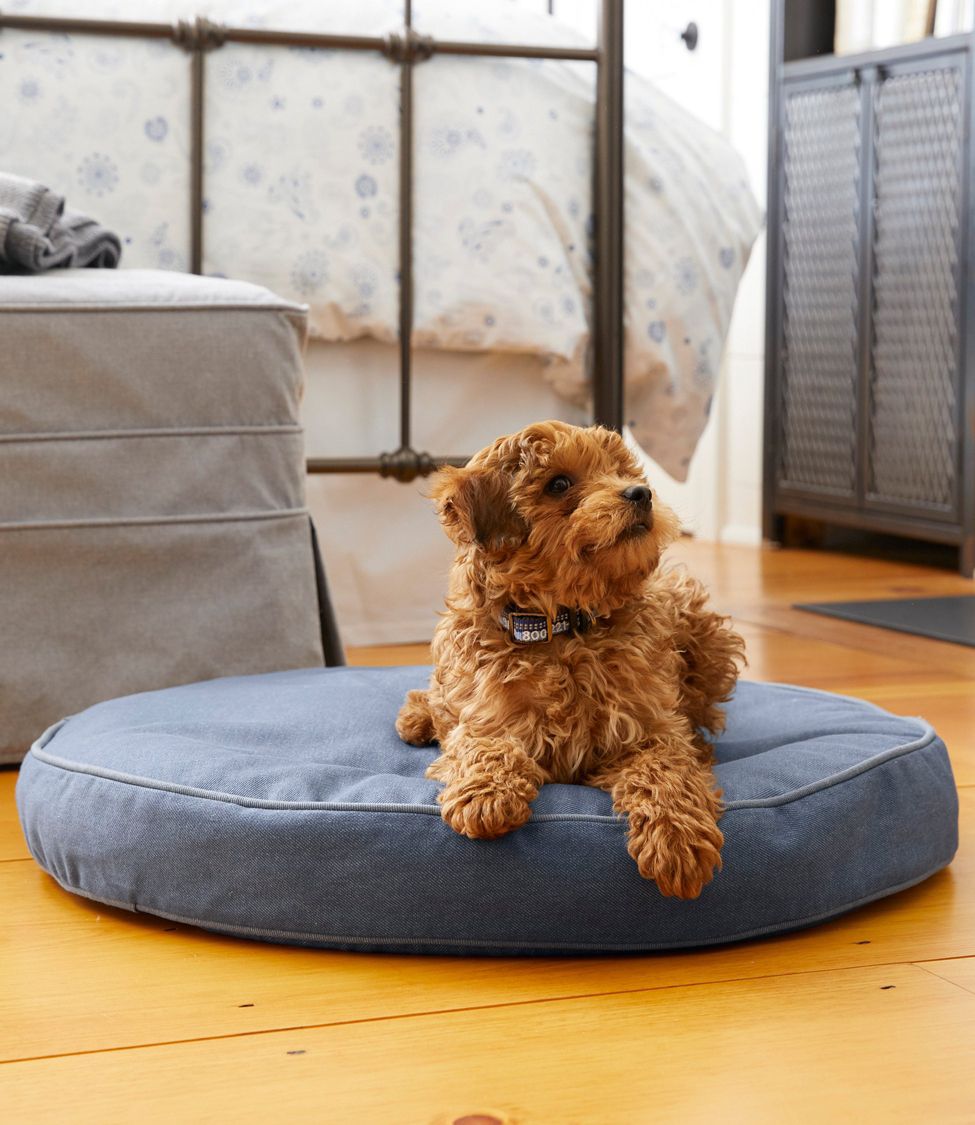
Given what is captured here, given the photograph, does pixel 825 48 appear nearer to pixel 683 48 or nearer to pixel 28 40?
pixel 683 48

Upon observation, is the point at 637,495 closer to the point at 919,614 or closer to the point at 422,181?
the point at 422,181

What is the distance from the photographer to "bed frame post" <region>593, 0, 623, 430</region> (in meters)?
3.23

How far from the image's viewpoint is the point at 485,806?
1502 mm

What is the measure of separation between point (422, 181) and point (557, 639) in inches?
69.8

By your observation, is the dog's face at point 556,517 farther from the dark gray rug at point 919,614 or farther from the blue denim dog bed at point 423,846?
the dark gray rug at point 919,614

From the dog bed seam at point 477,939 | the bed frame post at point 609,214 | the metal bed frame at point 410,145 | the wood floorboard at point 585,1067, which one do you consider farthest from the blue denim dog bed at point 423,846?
the bed frame post at point 609,214

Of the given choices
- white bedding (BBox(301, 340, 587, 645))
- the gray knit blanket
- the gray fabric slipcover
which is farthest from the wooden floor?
white bedding (BBox(301, 340, 587, 645))

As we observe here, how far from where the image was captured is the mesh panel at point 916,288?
14.9 feet

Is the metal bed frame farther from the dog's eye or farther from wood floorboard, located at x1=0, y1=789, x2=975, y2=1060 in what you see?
wood floorboard, located at x1=0, y1=789, x2=975, y2=1060

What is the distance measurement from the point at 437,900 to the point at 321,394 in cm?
190

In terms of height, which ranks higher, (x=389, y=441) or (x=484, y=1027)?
(x=389, y=441)

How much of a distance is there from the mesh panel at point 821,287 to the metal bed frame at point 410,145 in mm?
1898

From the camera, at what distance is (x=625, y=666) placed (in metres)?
1.67

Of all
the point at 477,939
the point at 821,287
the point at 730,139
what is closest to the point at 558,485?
the point at 477,939
